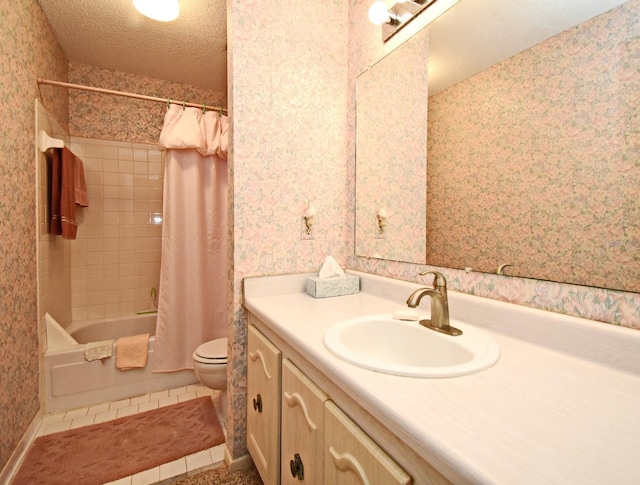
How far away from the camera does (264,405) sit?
3.55ft

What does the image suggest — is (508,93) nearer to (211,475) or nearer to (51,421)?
(211,475)

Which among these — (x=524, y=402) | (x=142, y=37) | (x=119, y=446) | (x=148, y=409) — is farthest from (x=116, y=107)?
(x=524, y=402)

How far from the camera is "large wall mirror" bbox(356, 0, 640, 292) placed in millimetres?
677

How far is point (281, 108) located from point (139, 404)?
78.2 inches

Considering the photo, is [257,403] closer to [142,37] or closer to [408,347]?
[408,347]

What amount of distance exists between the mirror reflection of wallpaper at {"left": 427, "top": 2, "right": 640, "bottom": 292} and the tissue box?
1.48 ft

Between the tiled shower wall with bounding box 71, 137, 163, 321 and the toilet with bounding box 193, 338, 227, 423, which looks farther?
the tiled shower wall with bounding box 71, 137, 163, 321

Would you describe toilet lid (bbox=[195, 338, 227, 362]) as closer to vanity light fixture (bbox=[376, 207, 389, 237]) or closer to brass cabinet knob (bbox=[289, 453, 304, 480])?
brass cabinet knob (bbox=[289, 453, 304, 480])

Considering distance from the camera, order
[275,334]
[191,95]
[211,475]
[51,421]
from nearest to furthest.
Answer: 1. [275,334]
2. [211,475]
3. [51,421]
4. [191,95]

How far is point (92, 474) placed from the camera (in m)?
1.36

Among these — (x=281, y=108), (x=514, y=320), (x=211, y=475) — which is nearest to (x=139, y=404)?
(x=211, y=475)

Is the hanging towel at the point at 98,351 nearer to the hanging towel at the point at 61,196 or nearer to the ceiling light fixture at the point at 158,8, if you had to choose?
the hanging towel at the point at 61,196

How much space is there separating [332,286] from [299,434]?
0.61 m

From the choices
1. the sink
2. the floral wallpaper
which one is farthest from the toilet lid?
the floral wallpaper
